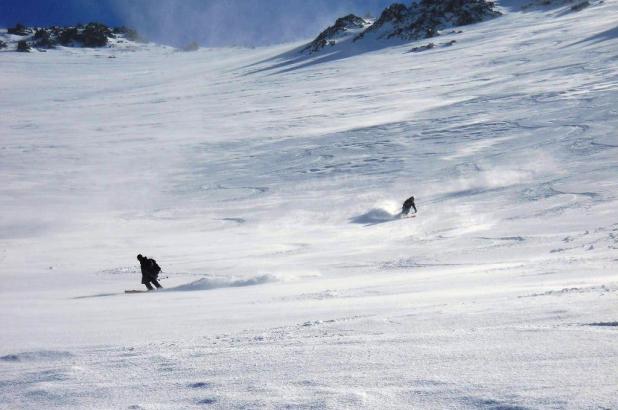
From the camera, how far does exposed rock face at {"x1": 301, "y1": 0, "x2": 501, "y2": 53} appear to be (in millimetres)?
107125

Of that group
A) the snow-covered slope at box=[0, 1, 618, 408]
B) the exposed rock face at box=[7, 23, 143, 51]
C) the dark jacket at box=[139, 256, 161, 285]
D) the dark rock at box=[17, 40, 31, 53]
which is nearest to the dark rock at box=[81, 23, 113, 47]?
the exposed rock face at box=[7, 23, 143, 51]

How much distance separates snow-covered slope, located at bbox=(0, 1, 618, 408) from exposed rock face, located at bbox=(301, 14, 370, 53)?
4378 centimetres

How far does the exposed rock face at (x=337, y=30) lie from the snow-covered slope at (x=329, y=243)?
144ft

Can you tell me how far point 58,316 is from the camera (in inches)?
324

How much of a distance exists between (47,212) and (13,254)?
9.00 m

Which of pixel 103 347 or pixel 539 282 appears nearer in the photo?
pixel 103 347

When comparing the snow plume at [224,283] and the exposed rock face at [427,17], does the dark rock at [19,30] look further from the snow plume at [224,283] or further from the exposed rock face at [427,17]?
the snow plume at [224,283]

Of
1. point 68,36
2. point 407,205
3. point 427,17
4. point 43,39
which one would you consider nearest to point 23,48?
point 43,39

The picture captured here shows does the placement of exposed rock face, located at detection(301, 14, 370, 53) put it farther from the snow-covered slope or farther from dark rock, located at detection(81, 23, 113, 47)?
dark rock, located at detection(81, 23, 113, 47)

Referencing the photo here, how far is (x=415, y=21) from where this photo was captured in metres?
111

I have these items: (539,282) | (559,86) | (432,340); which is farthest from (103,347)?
(559,86)

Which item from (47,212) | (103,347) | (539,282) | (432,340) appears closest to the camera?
(432,340)

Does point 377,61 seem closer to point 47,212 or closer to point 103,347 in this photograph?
point 47,212

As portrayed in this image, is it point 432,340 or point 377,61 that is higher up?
point 377,61
